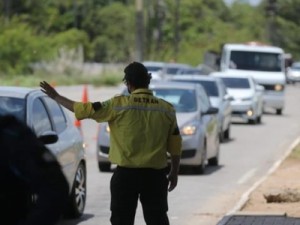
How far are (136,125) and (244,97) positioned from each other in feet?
81.7

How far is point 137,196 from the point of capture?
7.46 metres

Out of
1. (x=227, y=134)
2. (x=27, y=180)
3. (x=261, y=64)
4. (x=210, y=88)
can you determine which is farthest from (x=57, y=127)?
(x=261, y=64)

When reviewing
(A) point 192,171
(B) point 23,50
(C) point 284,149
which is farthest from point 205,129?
(B) point 23,50

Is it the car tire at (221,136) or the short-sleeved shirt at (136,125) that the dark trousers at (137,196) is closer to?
the short-sleeved shirt at (136,125)

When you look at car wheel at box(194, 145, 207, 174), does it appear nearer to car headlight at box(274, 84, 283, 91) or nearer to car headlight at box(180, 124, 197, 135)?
car headlight at box(180, 124, 197, 135)

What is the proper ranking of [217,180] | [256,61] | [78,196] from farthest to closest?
[256,61] < [217,180] < [78,196]

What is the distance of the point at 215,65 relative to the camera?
1681 inches

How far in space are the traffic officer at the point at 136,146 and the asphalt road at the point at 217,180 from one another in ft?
14.0

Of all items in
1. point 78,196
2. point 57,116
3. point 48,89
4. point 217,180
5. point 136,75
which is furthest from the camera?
point 217,180

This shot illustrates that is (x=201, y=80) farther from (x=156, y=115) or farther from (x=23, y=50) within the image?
(x=23, y=50)

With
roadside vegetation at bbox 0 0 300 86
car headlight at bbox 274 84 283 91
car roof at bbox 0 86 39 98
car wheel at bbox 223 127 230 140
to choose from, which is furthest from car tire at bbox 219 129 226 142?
roadside vegetation at bbox 0 0 300 86

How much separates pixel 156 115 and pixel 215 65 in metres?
35.4

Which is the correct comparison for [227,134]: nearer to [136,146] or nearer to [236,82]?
[236,82]

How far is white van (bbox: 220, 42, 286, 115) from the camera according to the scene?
37.9 metres
